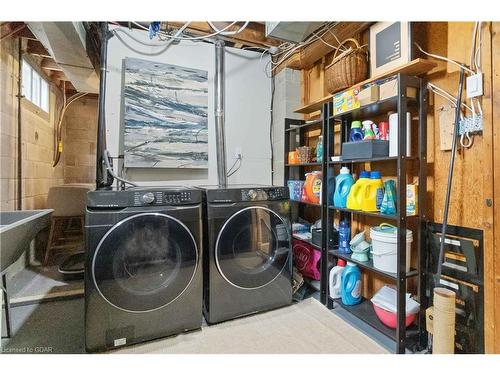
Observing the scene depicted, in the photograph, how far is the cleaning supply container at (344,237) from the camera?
1.84 meters

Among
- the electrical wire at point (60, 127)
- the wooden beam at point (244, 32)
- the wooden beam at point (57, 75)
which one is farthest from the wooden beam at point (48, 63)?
the wooden beam at point (244, 32)

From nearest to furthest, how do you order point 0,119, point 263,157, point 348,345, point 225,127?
1. point 348,345
2. point 0,119
3. point 225,127
4. point 263,157

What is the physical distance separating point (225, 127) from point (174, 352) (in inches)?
73.6

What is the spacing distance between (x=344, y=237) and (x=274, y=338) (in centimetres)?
85

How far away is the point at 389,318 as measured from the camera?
1.49 meters

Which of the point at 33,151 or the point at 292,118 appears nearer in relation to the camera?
the point at 292,118

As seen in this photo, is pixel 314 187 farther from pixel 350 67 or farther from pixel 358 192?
pixel 350 67

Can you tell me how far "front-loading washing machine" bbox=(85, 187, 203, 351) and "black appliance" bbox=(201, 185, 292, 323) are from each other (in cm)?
9

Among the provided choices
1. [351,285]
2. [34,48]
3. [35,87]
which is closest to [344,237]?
[351,285]

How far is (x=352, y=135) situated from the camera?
1830mm

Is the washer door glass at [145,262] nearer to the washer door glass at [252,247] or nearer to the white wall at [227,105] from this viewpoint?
the washer door glass at [252,247]

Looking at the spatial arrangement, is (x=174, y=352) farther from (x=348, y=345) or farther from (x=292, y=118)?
(x=292, y=118)

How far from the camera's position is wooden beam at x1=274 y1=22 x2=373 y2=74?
1.86 meters

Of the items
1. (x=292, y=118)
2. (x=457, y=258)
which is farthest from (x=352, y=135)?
(x=457, y=258)
